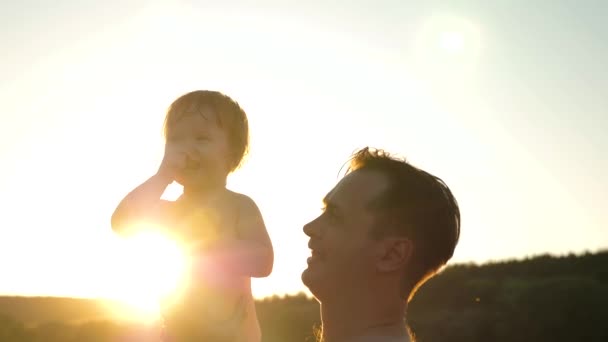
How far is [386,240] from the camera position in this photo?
318cm

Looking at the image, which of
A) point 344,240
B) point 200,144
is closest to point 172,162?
point 200,144

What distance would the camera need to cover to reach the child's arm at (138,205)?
4551 mm

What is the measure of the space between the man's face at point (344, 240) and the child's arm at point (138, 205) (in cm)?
156

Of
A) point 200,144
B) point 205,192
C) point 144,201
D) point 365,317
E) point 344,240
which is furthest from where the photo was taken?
point 205,192

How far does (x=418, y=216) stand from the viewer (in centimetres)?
326

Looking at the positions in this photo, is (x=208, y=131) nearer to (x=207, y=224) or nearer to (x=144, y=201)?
(x=207, y=224)

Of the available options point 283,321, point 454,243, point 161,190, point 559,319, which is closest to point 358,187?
point 454,243

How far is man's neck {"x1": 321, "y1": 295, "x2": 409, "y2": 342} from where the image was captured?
3072 mm

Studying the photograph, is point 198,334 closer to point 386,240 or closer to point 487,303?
point 386,240

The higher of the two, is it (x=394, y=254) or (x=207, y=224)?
(x=207, y=224)

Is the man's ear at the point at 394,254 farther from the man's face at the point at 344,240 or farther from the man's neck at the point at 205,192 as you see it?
the man's neck at the point at 205,192

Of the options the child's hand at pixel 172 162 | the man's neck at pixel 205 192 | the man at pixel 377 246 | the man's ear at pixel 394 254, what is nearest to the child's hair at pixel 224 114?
the man's neck at pixel 205 192

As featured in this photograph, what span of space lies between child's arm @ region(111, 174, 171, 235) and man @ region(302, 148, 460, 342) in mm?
1566

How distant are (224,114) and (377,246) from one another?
2434mm
